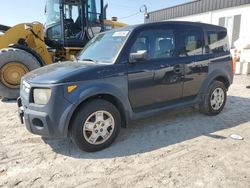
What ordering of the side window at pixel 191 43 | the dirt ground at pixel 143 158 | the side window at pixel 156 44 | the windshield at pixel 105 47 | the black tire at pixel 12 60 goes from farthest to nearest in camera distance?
the black tire at pixel 12 60
the side window at pixel 191 43
the side window at pixel 156 44
the windshield at pixel 105 47
the dirt ground at pixel 143 158

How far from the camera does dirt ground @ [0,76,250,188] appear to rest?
308 cm

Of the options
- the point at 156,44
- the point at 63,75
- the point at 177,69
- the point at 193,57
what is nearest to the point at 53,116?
the point at 63,75

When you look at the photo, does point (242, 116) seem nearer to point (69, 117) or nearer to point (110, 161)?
point (110, 161)

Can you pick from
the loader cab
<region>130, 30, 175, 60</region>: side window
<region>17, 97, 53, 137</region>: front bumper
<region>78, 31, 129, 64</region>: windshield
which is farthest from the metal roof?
<region>17, 97, 53, 137</region>: front bumper

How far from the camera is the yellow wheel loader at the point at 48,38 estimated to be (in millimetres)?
7137

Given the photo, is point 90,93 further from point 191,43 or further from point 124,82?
point 191,43

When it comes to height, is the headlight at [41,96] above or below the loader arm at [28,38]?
below

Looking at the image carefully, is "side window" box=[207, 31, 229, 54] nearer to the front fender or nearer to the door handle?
the door handle

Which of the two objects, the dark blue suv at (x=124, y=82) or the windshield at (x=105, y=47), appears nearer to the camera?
the dark blue suv at (x=124, y=82)

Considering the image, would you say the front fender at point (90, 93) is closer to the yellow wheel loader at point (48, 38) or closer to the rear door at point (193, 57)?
the rear door at point (193, 57)

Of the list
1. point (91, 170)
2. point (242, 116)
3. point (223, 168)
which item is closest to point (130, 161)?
point (91, 170)

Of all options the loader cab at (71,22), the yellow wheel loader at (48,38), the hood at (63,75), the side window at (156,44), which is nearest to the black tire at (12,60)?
the yellow wheel loader at (48,38)

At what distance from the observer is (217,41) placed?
18.0 ft

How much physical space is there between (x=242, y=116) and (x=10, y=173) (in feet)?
15.1
